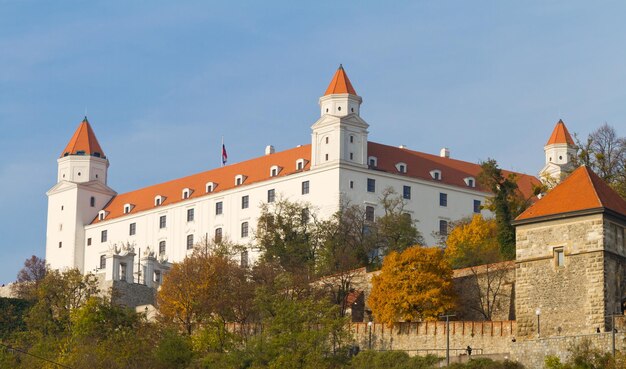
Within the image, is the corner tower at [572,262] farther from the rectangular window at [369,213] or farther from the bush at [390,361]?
the rectangular window at [369,213]

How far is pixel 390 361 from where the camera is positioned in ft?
186

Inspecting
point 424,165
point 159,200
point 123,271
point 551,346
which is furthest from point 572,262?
point 159,200

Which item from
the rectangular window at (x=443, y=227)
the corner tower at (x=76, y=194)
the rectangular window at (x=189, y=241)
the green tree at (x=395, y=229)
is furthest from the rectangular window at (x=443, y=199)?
the corner tower at (x=76, y=194)

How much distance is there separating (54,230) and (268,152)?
16.4 m

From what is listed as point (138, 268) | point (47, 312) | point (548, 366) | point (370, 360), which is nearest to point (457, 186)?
point (138, 268)

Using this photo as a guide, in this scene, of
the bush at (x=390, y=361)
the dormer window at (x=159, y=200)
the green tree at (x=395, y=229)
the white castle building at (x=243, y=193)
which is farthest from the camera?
the dormer window at (x=159, y=200)

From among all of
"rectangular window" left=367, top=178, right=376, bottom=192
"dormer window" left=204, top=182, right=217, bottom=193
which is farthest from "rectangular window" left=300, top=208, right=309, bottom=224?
"dormer window" left=204, top=182, right=217, bottom=193

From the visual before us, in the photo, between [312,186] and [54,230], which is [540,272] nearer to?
[312,186]

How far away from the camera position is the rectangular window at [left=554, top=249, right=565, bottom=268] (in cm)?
5228

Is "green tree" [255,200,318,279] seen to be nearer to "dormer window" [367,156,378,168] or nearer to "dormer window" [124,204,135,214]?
"dormer window" [367,156,378,168]

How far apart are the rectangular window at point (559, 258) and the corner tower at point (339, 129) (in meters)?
35.5

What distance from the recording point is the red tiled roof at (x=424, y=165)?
90.8 meters

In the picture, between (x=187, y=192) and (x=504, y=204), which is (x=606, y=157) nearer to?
(x=504, y=204)

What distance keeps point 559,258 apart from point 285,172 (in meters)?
39.8
